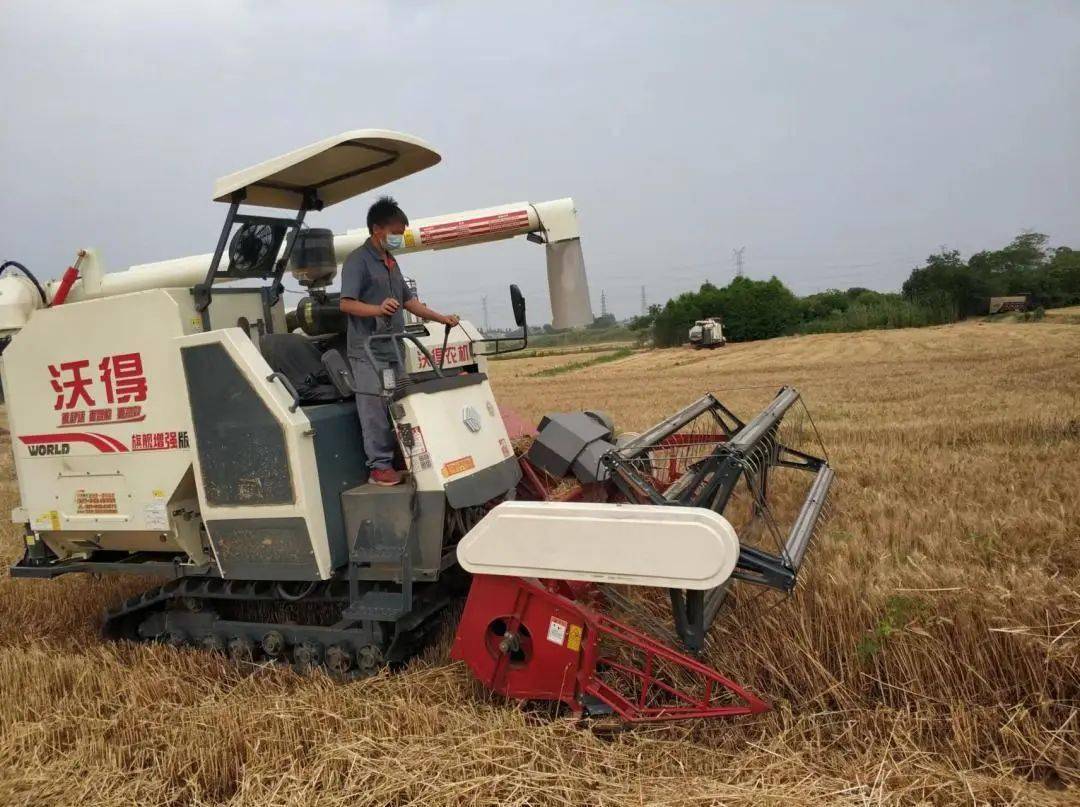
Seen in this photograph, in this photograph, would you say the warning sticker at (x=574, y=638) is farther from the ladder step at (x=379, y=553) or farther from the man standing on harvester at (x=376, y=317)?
the man standing on harvester at (x=376, y=317)

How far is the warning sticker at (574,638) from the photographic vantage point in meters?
3.29

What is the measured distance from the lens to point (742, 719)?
317 centimetres

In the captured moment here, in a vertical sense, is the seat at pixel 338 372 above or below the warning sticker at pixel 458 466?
above

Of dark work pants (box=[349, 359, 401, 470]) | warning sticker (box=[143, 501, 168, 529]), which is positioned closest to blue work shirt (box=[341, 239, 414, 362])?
dark work pants (box=[349, 359, 401, 470])

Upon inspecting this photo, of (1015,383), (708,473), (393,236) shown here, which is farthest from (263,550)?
(1015,383)

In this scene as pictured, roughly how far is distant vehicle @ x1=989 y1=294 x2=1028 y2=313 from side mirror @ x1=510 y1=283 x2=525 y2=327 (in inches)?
2052

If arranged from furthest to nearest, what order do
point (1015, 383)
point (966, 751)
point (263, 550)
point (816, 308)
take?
point (816, 308)
point (1015, 383)
point (263, 550)
point (966, 751)

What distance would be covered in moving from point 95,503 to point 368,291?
2.02 metres

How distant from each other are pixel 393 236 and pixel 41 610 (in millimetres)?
3641

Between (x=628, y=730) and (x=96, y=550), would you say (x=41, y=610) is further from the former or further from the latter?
(x=628, y=730)

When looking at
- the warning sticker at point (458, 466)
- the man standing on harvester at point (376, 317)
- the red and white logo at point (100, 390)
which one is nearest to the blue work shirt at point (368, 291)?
the man standing on harvester at point (376, 317)

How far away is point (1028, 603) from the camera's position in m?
3.11

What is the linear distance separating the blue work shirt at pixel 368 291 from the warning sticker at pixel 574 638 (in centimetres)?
182

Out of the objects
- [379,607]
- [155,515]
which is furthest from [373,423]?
[155,515]
